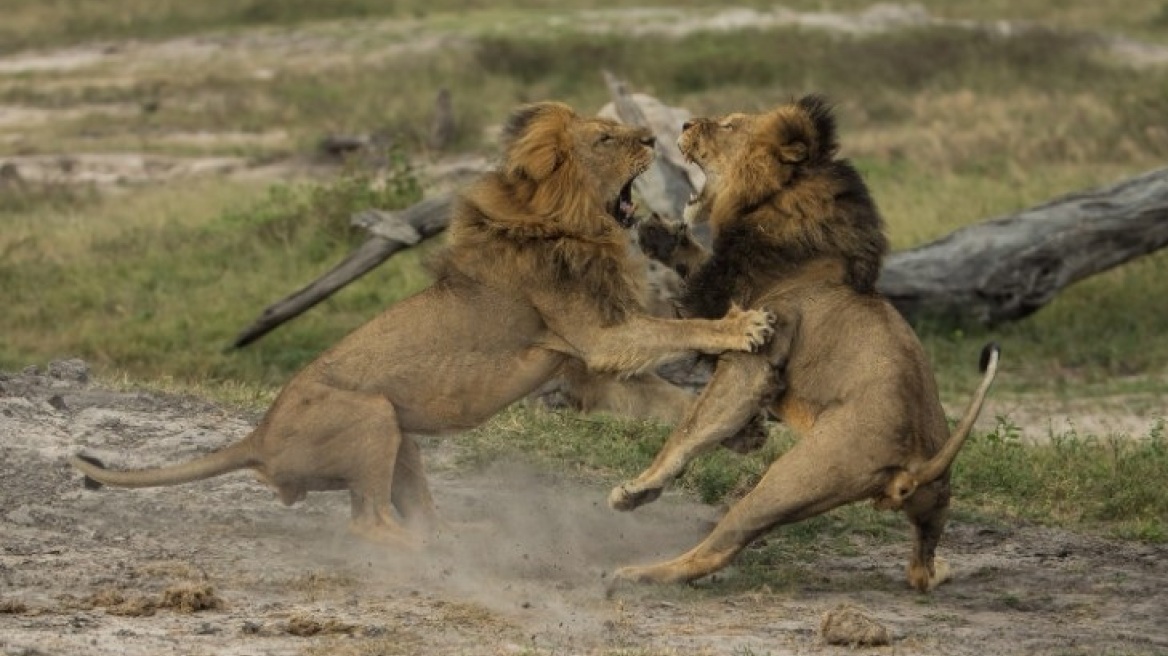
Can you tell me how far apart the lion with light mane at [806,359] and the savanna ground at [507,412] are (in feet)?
0.93

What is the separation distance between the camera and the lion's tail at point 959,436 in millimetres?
5062

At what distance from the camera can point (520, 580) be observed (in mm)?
5527

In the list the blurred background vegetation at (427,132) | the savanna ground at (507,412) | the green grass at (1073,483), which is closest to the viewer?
the savanna ground at (507,412)

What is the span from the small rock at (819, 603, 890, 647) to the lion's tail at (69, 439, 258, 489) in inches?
67.6

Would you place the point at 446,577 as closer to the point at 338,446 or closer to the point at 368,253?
the point at 338,446

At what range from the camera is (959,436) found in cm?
507

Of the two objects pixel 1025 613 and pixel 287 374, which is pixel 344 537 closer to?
pixel 1025 613

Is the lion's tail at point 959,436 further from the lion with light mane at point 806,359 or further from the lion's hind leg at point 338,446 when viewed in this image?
the lion's hind leg at point 338,446

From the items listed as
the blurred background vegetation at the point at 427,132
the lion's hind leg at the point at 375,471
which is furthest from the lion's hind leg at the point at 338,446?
the blurred background vegetation at the point at 427,132

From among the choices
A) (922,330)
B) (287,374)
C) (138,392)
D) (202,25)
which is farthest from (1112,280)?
(202,25)

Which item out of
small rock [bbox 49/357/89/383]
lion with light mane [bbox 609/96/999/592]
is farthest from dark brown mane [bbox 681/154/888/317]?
small rock [bbox 49/357/89/383]

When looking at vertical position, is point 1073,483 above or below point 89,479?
below

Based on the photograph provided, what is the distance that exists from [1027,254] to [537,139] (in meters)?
4.59

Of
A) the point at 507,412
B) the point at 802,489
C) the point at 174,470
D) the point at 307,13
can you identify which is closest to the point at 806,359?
the point at 802,489
